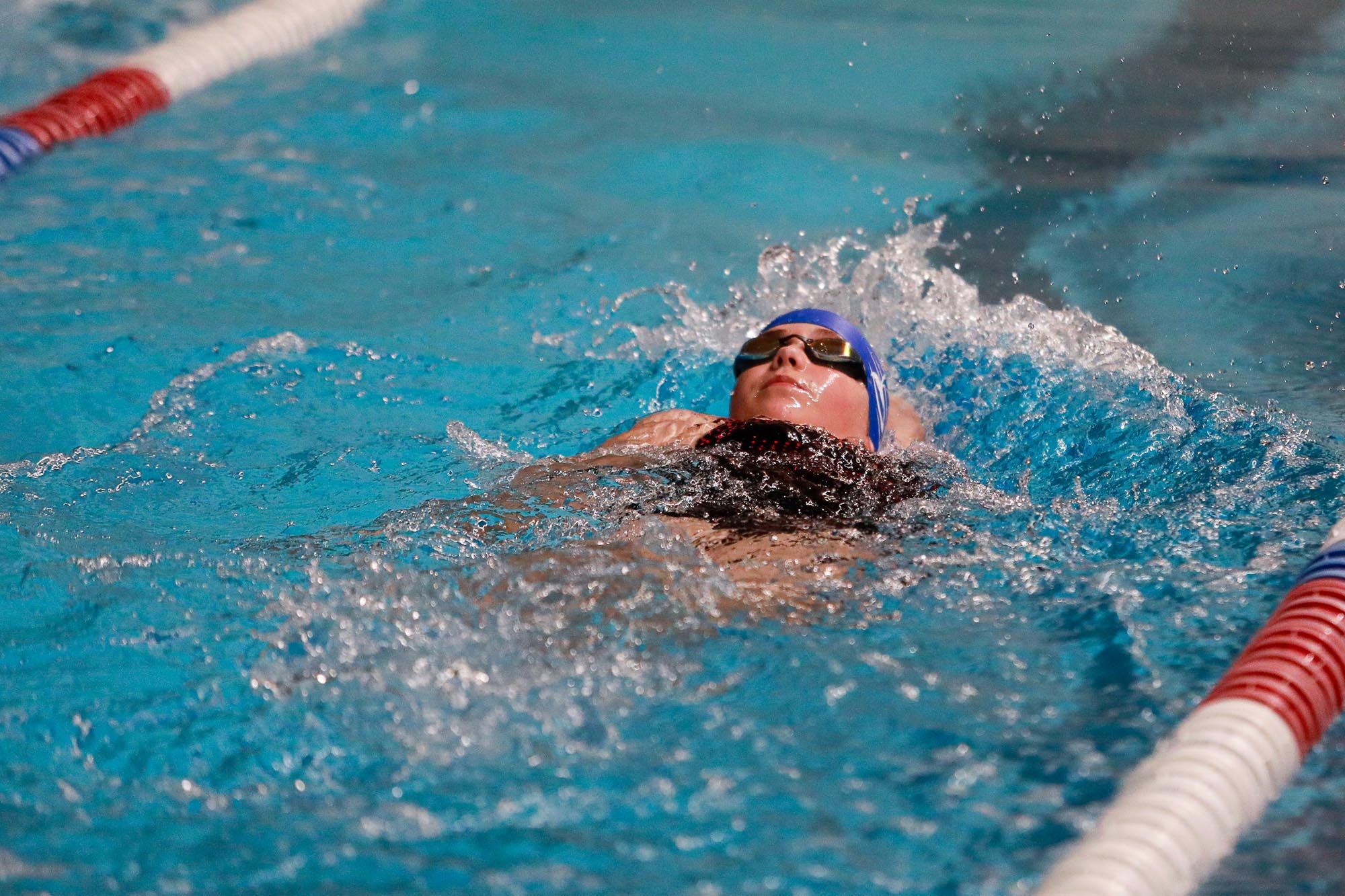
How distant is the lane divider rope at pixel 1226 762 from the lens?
175 cm

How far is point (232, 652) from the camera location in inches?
93.4

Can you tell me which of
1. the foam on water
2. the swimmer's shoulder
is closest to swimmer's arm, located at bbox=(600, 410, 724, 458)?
the swimmer's shoulder

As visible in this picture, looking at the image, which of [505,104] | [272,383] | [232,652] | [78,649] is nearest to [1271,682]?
[232,652]

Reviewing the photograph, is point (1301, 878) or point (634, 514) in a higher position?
point (634, 514)

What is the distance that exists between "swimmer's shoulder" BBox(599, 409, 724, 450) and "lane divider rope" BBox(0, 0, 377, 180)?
3.23 m

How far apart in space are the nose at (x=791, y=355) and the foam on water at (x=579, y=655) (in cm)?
43

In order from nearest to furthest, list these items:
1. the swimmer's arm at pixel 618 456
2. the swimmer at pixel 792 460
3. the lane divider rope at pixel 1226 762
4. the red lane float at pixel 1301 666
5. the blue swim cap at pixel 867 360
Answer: the lane divider rope at pixel 1226 762, the red lane float at pixel 1301 666, the swimmer at pixel 792 460, the swimmer's arm at pixel 618 456, the blue swim cap at pixel 867 360

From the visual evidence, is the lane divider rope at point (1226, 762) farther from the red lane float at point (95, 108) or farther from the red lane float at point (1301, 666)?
the red lane float at point (95, 108)

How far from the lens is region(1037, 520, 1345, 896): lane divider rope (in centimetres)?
175

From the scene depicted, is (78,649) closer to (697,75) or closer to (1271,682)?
(1271,682)

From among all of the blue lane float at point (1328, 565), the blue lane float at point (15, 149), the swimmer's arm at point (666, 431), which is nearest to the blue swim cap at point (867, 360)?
the swimmer's arm at point (666, 431)

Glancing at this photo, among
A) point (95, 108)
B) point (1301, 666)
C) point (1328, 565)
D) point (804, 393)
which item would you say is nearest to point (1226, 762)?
point (1301, 666)

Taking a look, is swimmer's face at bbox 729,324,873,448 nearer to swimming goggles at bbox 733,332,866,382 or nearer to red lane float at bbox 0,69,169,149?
swimming goggles at bbox 733,332,866,382

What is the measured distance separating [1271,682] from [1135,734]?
0.25 meters
